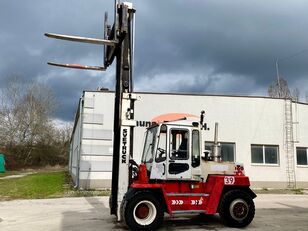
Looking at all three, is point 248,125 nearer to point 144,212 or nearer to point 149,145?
point 149,145

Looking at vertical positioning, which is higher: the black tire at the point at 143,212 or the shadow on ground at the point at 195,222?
the black tire at the point at 143,212

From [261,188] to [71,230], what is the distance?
15.4m

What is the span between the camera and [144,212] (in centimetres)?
902

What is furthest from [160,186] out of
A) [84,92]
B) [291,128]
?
[291,128]

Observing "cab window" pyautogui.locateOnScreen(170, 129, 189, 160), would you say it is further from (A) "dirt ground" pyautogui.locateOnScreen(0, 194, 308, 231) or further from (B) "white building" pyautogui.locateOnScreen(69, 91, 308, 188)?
(B) "white building" pyautogui.locateOnScreen(69, 91, 308, 188)

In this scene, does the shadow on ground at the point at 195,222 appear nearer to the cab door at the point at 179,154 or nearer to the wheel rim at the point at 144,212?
the wheel rim at the point at 144,212

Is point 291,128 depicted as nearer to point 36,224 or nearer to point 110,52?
point 110,52

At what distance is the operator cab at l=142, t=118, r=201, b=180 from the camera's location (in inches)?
370

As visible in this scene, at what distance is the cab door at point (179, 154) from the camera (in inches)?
370

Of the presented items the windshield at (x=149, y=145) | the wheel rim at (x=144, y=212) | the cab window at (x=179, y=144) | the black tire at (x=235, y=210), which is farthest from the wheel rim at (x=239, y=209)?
the windshield at (x=149, y=145)

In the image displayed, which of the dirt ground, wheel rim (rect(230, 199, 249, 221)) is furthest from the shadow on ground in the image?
wheel rim (rect(230, 199, 249, 221))

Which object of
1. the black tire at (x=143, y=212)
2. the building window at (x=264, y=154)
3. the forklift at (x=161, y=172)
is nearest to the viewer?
the black tire at (x=143, y=212)

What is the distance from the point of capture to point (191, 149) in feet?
31.3

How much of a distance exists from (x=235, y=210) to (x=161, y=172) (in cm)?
217
